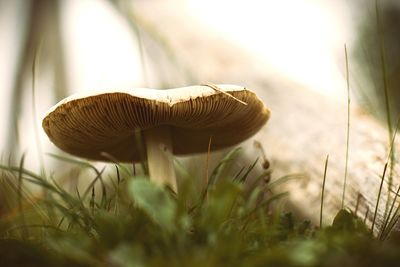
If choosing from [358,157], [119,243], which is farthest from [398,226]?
[119,243]

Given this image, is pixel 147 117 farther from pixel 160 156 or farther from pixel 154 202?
pixel 154 202

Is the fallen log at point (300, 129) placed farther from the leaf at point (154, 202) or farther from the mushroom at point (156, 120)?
the leaf at point (154, 202)

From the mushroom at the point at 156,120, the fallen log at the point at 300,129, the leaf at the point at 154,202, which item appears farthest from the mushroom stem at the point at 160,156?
the fallen log at the point at 300,129

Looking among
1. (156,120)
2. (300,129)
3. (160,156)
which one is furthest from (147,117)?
(300,129)

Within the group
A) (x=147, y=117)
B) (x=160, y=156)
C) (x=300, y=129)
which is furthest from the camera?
(x=300, y=129)

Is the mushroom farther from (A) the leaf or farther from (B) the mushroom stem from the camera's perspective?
(A) the leaf

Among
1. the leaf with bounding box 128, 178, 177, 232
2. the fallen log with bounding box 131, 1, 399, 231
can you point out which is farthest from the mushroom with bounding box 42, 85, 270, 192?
the fallen log with bounding box 131, 1, 399, 231

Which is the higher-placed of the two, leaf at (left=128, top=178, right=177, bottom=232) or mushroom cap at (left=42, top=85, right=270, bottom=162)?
mushroom cap at (left=42, top=85, right=270, bottom=162)
